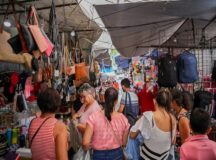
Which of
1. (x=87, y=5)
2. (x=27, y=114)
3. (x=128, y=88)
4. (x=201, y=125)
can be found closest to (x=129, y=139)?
(x=201, y=125)

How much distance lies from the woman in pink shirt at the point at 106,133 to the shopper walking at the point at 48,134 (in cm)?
86

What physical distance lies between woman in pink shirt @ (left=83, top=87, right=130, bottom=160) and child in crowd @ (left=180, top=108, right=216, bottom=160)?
1.01 m

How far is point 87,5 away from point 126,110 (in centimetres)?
231

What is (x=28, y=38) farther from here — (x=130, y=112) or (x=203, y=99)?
(x=203, y=99)

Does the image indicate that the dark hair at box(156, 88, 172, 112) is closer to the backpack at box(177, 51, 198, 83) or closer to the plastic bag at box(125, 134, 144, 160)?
the plastic bag at box(125, 134, 144, 160)

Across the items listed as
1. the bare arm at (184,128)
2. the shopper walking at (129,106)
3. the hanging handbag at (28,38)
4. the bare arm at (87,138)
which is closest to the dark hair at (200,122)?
the bare arm at (184,128)

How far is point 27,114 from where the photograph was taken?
15.3 feet

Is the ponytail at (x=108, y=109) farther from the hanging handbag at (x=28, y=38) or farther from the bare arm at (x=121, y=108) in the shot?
the bare arm at (x=121, y=108)

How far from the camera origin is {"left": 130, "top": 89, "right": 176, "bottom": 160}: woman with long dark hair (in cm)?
334

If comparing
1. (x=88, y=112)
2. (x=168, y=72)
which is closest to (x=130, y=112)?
(x=168, y=72)

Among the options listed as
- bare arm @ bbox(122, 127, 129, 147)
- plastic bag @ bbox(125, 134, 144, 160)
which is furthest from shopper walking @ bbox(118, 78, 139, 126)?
bare arm @ bbox(122, 127, 129, 147)

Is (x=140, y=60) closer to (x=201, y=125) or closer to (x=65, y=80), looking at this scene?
(x=65, y=80)

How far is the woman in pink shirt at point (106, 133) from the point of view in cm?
337

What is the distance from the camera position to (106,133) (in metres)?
3.37
